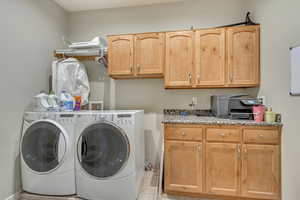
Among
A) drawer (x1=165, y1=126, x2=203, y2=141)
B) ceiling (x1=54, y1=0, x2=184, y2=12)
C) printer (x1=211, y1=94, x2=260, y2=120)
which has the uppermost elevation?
ceiling (x1=54, y1=0, x2=184, y2=12)

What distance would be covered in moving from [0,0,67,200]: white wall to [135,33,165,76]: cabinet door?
135 cm

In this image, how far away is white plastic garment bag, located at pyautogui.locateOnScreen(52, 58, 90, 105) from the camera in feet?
7.37

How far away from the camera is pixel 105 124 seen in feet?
5.47

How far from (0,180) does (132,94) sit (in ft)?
6.15

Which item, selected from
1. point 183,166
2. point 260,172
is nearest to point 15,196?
point 183,166

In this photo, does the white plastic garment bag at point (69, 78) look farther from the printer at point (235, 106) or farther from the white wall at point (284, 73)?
the white wall at point (284, 73)

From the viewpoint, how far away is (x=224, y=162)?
175cm

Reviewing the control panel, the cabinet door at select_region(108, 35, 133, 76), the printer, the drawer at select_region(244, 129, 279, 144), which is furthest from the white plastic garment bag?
the drawer at select_region(244, 129, 279, 144)

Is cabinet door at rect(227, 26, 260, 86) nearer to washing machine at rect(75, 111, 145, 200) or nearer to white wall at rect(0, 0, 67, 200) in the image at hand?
washing machine at rect(75, 111, 145, 200)

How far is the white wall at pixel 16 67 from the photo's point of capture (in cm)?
169

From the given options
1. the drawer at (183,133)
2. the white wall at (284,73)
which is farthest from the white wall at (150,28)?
the drawer at (183,133)

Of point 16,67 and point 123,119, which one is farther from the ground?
point 16,67

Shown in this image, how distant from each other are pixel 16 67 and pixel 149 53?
5.37ft

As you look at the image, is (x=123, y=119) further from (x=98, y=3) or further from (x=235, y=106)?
(x=98, y=3)
